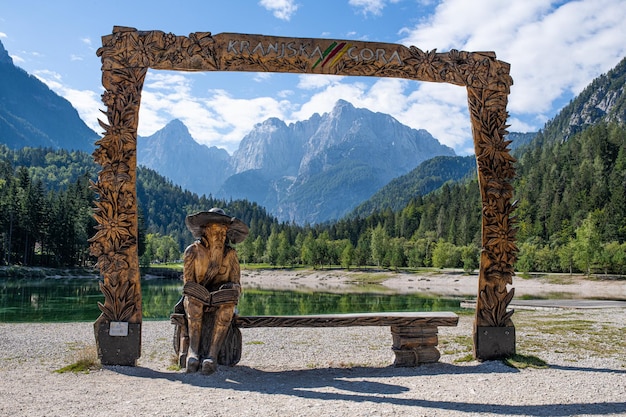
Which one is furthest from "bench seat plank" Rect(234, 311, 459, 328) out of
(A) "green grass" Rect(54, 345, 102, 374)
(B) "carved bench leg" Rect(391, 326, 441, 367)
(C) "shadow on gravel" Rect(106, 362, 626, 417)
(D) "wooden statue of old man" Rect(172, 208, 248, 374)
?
(A) "green grass" Rect(54, 345, 102, 374)

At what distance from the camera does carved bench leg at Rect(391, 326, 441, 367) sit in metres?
10.5

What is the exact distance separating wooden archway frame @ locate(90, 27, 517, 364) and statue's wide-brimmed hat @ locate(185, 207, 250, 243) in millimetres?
1213

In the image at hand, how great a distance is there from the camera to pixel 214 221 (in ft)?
32.4

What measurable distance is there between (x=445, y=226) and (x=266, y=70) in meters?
131

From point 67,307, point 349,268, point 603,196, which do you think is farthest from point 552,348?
point 603,196

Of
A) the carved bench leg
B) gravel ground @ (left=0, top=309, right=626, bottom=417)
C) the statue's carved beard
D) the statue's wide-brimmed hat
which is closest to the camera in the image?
gravel ground @ (left=0, top=309, right=626, bottom=417)

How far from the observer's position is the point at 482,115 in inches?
441

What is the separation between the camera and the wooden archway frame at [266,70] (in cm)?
1012

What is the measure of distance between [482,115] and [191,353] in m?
7.48

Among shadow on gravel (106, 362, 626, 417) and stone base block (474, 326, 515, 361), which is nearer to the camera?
shadow on gravel (106, 362, 626, 417)

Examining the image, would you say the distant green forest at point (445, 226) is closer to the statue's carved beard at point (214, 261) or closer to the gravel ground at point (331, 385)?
the gravel ground at point (331, 385)

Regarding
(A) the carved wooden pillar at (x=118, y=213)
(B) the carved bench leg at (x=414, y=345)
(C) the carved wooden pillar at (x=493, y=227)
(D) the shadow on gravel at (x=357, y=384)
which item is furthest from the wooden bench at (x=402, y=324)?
(A) the carved wooden pillar at (x=118, y=213)

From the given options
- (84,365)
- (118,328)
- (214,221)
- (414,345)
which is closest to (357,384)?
(414,345)

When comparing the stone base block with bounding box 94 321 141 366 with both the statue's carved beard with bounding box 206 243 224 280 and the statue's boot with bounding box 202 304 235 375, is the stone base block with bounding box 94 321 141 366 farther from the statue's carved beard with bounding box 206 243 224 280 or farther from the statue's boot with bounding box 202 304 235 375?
the statue's carved beard with bounding box 206 243 224 280
